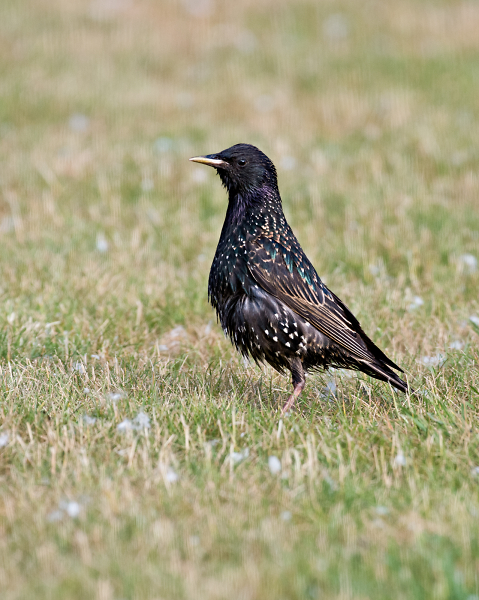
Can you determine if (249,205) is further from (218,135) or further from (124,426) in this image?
(218,135)

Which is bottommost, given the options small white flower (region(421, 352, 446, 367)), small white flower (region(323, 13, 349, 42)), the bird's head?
small white flower (region(421, 352, 446, 367))

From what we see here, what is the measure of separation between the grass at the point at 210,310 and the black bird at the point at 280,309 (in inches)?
8.5

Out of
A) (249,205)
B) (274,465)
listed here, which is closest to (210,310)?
(249,205)

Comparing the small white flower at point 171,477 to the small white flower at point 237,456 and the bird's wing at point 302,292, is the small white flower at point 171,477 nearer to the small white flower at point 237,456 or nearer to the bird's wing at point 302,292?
the small white flower at point 237,456

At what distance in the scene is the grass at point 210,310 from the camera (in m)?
3.06

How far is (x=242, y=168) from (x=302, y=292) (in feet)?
2.72

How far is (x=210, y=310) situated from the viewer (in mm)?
6059

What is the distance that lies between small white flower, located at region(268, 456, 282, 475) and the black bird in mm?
764

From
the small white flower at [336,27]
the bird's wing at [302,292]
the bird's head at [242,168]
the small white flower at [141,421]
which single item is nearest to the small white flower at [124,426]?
the small white flower at [141,421]

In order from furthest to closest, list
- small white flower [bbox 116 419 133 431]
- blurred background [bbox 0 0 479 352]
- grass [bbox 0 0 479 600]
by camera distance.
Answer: blurred background [bbox 0 0 479 352]
small white flower [bbox 116 419 133 431]
grass [bbox 0 0 479 600]

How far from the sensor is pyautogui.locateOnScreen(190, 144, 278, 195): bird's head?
Answer: 493 cm

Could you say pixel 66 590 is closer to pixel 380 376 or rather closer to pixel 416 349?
pixel 380 376

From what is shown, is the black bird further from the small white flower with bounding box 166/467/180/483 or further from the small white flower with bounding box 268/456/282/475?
the small white flower with bounding box 166/467/180/483

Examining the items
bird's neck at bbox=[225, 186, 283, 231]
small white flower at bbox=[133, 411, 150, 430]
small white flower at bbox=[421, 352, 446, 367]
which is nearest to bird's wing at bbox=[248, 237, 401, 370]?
bird's neck at bbox=[225, 186, 283, 231]
